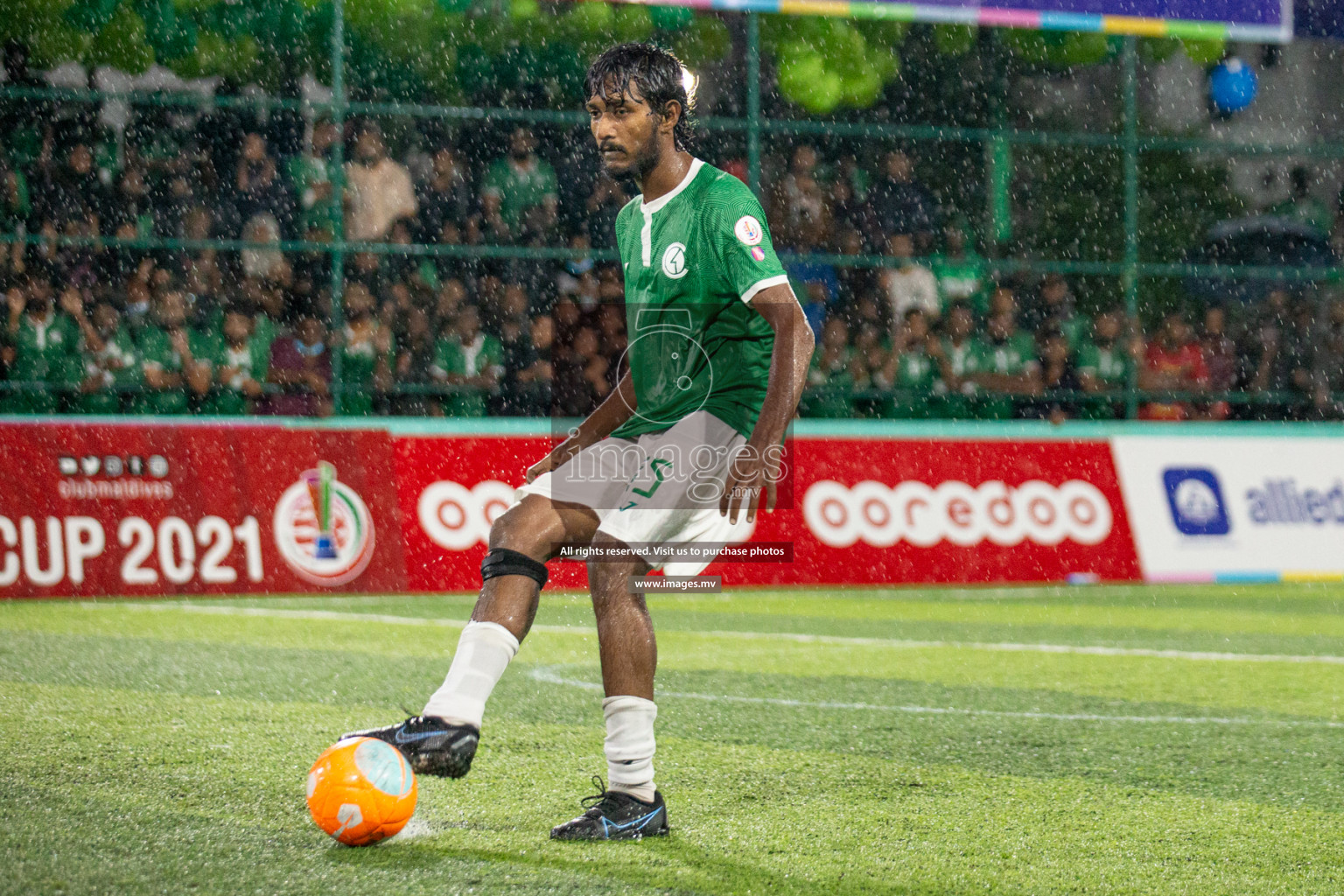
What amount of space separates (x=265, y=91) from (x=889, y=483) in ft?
19.9

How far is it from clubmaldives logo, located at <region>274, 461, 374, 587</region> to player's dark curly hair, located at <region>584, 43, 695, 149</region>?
7140 mm

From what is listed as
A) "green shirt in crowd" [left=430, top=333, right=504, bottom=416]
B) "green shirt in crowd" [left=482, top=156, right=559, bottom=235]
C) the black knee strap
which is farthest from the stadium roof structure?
the black knee strap

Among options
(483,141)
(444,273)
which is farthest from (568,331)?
(483,141)

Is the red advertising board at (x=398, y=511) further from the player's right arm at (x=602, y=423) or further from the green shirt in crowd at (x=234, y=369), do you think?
the player's right arm at (x=602, y=423)

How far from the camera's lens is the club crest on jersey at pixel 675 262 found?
4.37m

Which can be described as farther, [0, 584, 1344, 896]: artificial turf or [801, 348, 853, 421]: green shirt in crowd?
[801, 348, 853, 421]: green shirt in crowd

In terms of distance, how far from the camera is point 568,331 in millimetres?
13148

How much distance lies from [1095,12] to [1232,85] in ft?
14.1

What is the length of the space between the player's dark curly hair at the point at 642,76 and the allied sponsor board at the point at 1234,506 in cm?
933

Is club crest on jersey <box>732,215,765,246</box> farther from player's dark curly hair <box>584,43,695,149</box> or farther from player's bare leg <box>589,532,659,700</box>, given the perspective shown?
player's bare leg <box>589,532,659,700</box>

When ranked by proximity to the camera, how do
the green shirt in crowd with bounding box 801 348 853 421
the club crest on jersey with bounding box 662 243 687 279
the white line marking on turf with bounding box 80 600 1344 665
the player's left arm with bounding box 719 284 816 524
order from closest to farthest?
the player's left arm with bounding box 719 284 816 524, the club crest on jersey with bounding box 662 243 687 279, the white line marking on turf with bounding box 80 600 1344 665, the green shirt in crowd with bounding box 801 348 853 421

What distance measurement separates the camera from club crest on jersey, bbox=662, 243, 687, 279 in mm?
4371

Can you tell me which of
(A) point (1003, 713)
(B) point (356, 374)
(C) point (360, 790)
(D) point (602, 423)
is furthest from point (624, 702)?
(B) point (356, 374)

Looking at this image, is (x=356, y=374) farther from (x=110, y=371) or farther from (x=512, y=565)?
(x=512, y=565)
